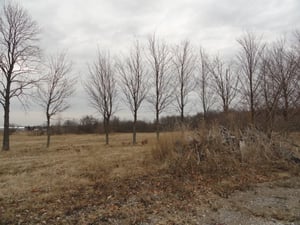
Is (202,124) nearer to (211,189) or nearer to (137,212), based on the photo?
(211,189)

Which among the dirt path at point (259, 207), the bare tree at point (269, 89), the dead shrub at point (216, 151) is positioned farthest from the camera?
the bare tree at point (269, 89)

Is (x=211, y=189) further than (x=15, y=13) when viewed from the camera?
No

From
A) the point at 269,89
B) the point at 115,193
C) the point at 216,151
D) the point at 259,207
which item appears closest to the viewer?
the point at 259,207

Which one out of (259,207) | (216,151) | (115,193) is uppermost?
(216,151)

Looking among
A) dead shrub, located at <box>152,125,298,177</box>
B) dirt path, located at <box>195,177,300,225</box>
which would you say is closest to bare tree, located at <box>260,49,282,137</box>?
dead shrub, located at <box>152,125,298,177</box>

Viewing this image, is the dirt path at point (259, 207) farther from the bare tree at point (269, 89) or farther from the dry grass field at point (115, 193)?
the bare tree at point (269, 89)

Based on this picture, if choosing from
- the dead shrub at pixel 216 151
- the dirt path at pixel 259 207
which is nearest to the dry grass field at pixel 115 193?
the dirt path at pixel 259 207

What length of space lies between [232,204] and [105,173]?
14.8ft

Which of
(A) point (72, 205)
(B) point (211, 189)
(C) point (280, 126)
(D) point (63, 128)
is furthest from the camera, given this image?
(D) point (63, 128)

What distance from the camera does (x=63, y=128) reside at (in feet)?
189

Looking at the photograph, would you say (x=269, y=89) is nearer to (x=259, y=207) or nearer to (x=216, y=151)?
(x=216, y=151)

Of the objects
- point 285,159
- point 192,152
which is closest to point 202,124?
point 192,152

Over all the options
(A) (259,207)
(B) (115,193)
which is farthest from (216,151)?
(B) (115,193)

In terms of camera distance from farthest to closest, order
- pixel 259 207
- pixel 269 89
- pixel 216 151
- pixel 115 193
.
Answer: pixel 269 89 < pixel 216 151 < pixel 115 193 < pixel 259 207
